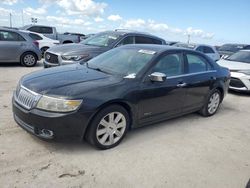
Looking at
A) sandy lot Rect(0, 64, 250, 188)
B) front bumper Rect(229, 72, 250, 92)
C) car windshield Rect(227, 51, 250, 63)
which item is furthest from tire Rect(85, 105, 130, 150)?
car windshield Rect(227, 51, 250, 63)

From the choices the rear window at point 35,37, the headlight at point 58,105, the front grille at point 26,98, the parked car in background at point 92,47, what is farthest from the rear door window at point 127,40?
the rear window at point 35,37

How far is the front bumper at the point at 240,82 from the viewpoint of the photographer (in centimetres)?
817

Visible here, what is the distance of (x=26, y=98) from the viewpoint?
3707mm

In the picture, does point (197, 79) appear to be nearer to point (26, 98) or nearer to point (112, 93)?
point (112, 93)

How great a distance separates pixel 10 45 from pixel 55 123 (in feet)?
26.3

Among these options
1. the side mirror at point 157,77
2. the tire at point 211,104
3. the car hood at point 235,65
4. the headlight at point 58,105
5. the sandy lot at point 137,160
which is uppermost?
the side mirror at point 157,77

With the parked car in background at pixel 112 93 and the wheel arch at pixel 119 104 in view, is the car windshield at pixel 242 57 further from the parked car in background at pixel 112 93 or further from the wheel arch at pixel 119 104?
the wheel arch at pixel 119 104

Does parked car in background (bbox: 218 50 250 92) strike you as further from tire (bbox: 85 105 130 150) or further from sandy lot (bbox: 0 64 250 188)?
tire (bbox: 85 105 130 150)

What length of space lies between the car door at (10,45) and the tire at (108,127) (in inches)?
311

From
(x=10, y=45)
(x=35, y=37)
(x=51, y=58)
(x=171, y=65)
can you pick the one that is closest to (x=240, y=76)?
(x=171, y=65)

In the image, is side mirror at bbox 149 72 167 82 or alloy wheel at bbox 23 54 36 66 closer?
side mirror at bbox 149 72 167 82

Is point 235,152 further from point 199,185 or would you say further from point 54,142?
point 54,142

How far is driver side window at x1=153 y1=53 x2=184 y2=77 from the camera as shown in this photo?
4575 millimetres

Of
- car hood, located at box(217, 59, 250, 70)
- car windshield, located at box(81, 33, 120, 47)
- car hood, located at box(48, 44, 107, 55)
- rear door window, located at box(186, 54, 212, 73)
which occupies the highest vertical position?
car windshield, located at box(81, 33, 120, 47)
